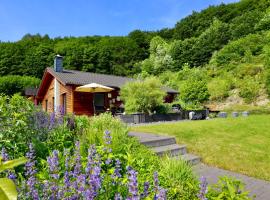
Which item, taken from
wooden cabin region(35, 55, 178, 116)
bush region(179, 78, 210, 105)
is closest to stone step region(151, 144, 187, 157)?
wooden cabin region(35, 55, 178, 116)

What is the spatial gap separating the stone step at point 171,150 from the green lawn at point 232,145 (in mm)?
256

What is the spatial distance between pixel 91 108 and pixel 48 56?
114ft

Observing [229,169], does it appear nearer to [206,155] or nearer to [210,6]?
[206,155]

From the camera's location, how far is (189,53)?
46906 millimetres

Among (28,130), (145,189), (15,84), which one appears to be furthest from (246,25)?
(145,189)

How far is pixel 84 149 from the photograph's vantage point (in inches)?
199

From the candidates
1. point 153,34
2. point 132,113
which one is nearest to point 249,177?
point 132,113

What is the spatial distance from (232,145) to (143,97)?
8.94m

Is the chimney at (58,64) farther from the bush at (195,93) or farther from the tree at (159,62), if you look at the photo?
the tree at (159,62)

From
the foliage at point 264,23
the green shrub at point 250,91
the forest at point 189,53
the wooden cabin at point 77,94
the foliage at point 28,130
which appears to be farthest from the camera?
the foliage at point 264,23

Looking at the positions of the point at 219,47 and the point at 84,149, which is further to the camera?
the point at 219,47

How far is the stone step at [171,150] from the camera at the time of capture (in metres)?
6.85

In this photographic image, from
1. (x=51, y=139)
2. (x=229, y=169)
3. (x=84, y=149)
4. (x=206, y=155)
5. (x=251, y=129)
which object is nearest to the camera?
(x=84, y=149)

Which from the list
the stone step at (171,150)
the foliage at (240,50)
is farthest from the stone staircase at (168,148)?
the foliage at (240,50)
